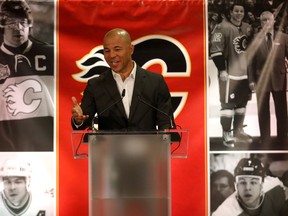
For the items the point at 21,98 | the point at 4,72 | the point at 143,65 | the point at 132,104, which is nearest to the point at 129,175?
the point at 132,104

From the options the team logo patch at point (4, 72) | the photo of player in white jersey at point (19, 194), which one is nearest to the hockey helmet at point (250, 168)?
the photo of player in white jersey at point (19, 194)

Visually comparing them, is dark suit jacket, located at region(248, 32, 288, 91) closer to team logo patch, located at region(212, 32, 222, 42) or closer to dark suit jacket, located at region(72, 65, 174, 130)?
team logo patch, located at region(212, 32, 222, 42)

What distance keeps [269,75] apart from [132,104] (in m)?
1.66

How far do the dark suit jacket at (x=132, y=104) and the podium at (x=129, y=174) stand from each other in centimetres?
35

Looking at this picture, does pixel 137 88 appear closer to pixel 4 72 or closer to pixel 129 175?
pixel 129 175

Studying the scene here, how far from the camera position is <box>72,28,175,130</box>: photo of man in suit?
9.62ft

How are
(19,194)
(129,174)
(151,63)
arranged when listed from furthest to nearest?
(151,63), (19,194), (129,174)

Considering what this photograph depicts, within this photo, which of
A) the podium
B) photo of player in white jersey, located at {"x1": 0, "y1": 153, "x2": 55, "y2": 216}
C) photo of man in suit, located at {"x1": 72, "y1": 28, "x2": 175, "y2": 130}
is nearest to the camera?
the podium

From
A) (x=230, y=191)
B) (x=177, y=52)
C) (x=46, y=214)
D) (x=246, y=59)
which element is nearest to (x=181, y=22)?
(x=177, y=52)

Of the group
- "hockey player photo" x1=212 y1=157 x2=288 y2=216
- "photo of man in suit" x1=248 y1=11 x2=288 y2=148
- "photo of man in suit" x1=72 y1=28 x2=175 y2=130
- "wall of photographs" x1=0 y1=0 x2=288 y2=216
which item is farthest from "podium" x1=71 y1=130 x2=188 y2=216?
"photo of man in suit" x1=248 y1=11 x2=288 y2=148

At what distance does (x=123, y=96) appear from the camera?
292cm

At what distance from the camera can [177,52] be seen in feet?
14.0

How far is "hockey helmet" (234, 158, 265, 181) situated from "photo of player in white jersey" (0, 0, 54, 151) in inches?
57.8

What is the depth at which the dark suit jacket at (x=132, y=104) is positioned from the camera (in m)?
2.95
